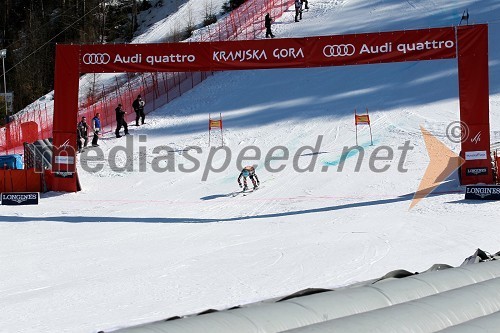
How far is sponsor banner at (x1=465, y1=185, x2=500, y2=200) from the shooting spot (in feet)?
54.2

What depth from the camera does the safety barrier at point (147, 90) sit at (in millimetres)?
28453

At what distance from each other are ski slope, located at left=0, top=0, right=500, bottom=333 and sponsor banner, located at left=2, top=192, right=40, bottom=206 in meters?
0.34

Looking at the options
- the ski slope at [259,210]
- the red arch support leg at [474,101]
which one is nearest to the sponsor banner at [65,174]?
the ski slope at [259,210]

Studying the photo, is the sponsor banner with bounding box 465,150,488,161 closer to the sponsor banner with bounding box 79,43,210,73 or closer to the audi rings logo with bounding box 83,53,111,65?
the sponsor banner with bounding box 79,43,210,73

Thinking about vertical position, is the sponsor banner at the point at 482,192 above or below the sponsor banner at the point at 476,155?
below

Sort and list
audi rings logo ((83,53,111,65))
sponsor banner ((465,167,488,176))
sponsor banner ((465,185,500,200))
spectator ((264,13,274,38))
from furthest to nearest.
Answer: spectator ((264,13,274,38)) < audi rings logo ((83,53,111,65)) < sponsor banner ((465,167,488,176)) < sponsor banner ((465,185,500,200))

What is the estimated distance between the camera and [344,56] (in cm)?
1823

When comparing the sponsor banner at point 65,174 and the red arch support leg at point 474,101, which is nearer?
the red arch support leg at point 474,101

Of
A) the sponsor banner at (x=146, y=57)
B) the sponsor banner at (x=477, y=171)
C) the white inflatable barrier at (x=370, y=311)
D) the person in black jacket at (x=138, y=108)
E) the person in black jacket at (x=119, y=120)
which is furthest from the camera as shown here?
the person in black jacket at (x=138, y=108)

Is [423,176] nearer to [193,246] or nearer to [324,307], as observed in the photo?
[193,246]

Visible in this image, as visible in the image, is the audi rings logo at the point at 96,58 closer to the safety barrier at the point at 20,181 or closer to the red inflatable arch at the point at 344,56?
the red inflatable arch at the point at 344,56

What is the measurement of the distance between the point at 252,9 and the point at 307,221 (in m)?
24.3

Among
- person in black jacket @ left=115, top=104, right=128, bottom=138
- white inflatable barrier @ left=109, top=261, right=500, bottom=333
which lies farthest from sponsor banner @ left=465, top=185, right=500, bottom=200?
person in black jacket @ left=115, top=104, right=128, bottom=138

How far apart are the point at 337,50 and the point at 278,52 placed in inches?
55.9
